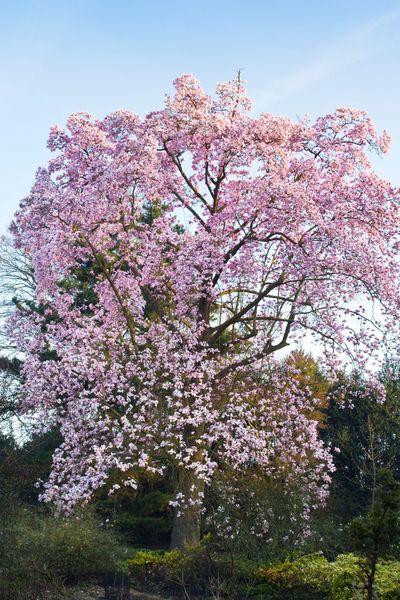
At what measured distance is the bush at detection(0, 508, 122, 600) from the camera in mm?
12758

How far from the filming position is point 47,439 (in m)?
25.5

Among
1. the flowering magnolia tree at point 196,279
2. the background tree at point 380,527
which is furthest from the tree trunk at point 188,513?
the background tree at point 380,527

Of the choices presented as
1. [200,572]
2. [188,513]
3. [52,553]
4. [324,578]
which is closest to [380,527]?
[324,578]

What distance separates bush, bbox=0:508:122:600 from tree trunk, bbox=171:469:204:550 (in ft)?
7.39

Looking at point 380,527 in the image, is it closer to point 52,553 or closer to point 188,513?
point 52,553

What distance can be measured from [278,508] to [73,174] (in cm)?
1019

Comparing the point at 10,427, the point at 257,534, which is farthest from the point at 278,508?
the point at 10,427

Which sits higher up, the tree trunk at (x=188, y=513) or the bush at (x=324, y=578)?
the tree trunk at (x=188, y=513)

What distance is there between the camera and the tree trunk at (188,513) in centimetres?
1752

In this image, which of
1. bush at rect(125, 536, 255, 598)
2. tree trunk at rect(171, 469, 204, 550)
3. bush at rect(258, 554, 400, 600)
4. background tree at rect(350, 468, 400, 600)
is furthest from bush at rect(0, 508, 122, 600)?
background tree at rect(350, 468, 400, 600)

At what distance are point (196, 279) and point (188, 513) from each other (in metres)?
5.68

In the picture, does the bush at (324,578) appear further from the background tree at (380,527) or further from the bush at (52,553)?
the bush at (52,553)

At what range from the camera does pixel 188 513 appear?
1788cm

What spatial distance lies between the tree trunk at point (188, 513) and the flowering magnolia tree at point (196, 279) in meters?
0.04
